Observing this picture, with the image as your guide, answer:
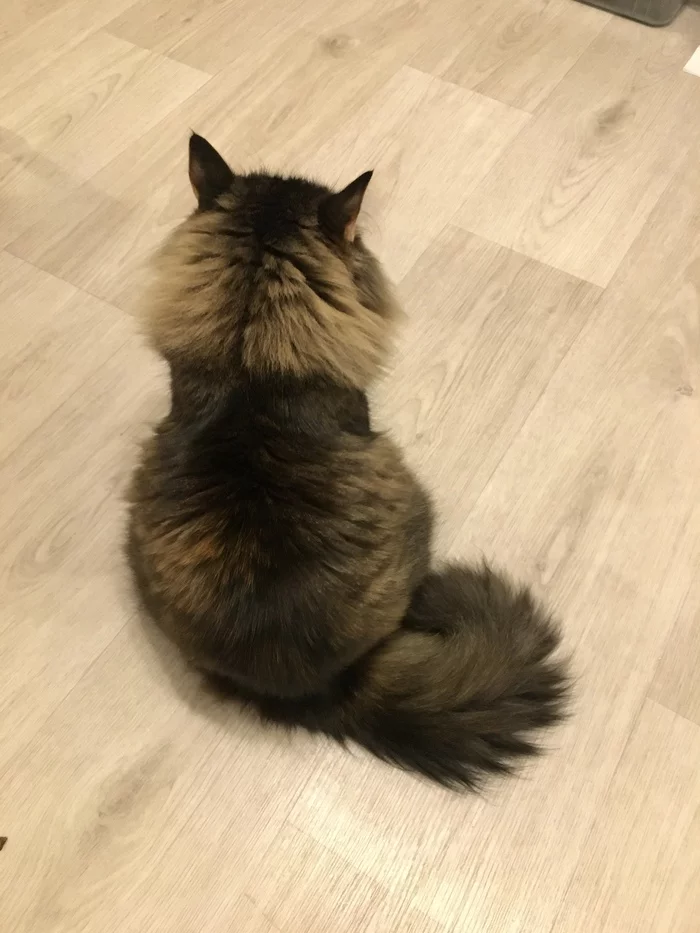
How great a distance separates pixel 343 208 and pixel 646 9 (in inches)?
52.2

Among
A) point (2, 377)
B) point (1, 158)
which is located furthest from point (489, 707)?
point (1, 158)

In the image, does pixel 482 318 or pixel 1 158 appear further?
pixel 1 158

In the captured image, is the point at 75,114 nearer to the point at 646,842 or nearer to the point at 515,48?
the point at 515,48

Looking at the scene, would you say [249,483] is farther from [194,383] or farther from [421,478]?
[421,478]

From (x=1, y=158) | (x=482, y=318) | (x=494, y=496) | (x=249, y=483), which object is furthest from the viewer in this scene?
(x=1, y=158)

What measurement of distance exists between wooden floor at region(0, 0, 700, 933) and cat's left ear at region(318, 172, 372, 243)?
414 mm

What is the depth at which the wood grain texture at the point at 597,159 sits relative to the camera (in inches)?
55.9

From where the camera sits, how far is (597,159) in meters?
1.52

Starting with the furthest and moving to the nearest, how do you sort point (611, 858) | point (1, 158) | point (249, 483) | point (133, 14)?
point (133, 14)
point (1, 158)
point (611, 858)
point (249, 483)

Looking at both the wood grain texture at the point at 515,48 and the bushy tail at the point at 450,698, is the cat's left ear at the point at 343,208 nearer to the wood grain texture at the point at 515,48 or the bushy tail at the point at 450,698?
the bushy tail at the point at 450,698

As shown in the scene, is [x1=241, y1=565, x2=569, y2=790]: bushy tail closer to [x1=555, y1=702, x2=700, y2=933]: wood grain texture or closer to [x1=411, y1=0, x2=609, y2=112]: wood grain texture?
[x1=555, y1=702, x2=700, y2=933]: wood grain texture

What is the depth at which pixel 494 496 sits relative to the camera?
3.83 ft

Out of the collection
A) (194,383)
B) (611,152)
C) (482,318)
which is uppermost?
(194,383)

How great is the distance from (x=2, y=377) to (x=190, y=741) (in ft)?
2.25
